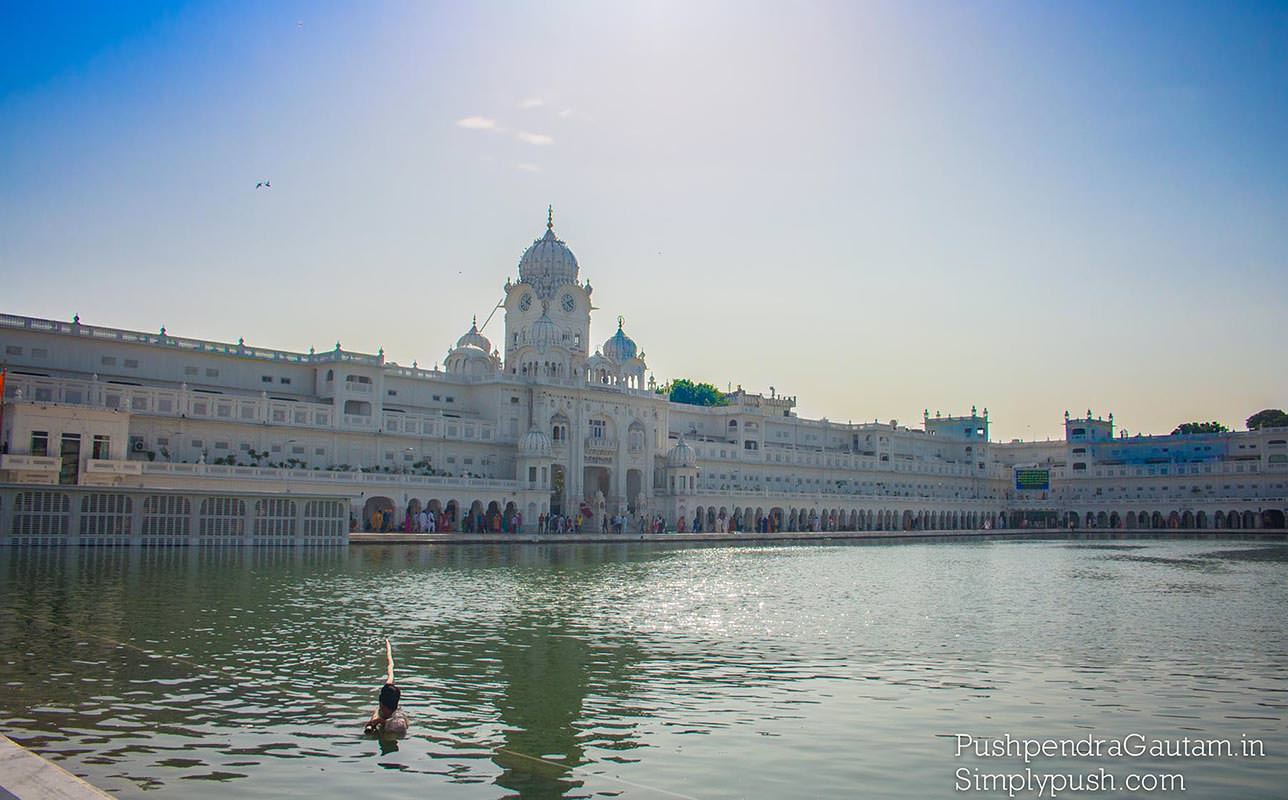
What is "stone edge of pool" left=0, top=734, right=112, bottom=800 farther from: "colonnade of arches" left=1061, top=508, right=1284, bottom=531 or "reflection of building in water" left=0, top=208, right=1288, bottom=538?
"colonnade of arches" left=1061, top=508, right=1284, bottom=531

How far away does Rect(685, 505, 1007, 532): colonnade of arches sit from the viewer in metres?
84.5

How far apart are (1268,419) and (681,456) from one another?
262 feet

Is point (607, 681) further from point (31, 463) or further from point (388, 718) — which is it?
point (31, 463)

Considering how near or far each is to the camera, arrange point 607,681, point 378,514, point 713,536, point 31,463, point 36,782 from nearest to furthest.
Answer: point 36,782 → point 607,681 → point 31,463 → point 378,514 → point 713,536

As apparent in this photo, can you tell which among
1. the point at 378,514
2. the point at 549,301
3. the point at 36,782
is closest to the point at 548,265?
the point at 549,301

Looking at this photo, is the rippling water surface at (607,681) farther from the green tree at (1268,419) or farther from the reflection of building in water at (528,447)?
the green tree at (1268,419)

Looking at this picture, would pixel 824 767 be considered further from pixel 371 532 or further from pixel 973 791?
pixel 371 532

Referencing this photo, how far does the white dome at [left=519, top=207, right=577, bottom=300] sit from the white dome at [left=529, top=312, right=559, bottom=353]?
5.28m

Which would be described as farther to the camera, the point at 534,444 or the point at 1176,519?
the point at 1176,519

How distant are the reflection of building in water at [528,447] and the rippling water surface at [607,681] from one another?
22525 mm

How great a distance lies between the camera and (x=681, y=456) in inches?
3204

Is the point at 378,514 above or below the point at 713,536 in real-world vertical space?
above

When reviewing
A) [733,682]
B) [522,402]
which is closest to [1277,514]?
[522,402]

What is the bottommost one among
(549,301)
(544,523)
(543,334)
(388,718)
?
(388,718)
